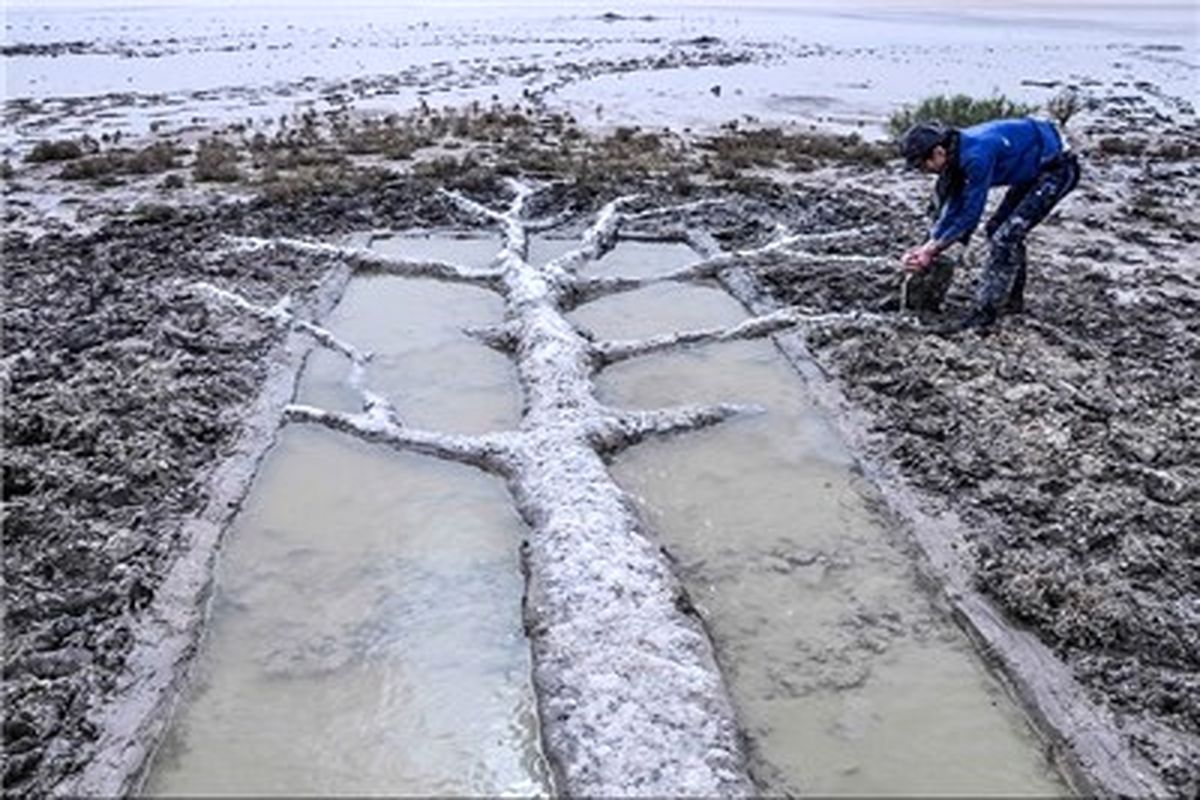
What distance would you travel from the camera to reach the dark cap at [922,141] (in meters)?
8.64

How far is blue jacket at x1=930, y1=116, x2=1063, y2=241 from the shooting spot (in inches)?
353

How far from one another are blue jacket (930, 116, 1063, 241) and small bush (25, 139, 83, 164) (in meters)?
15.4

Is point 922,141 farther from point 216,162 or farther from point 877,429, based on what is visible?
point 216,162

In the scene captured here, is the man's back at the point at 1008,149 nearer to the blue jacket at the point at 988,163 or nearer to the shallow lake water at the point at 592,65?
the blue jacket at the point at 988,163

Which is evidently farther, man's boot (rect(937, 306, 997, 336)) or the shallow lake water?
the shallow lake water

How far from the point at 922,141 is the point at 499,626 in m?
5.03

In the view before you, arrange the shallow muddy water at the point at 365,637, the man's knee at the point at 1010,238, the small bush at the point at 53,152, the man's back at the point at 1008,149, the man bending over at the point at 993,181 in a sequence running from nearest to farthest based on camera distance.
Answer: the shallow muddy water at the point at 365,637, the man bending over at the point at 993,181, the man's back at the point at 1008,149, the man's knee at the point at 1010,238, the small bush at the point at 53,152

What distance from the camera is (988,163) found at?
8.98 m

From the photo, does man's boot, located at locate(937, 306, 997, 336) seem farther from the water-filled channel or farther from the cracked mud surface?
the water-filled channel

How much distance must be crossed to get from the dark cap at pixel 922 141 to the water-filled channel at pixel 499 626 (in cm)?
197

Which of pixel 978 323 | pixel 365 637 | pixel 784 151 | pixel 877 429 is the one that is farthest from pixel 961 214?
pixel 784 151

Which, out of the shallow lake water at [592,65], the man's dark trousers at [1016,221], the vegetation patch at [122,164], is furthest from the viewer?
the shallow lake water at [592,65]

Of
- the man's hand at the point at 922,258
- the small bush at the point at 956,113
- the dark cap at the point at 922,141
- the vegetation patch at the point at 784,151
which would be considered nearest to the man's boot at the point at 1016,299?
the man's hand at the point at 922,258

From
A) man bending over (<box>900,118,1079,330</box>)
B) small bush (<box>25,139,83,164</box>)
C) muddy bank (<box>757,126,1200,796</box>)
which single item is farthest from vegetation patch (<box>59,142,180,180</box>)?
man bending over (<box>900,118,1079,330</box>)
